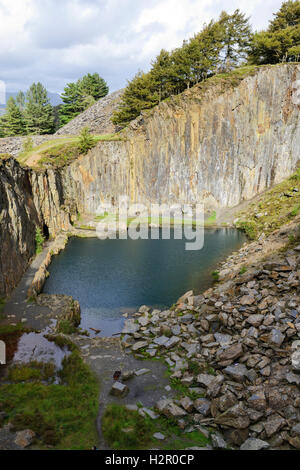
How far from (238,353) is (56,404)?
7.51 m

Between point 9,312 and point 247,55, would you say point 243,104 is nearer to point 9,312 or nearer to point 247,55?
point 247,55

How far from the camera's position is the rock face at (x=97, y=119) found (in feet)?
211

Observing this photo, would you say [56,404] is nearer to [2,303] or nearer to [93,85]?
[2,303]

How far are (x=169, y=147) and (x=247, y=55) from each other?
86.7ft

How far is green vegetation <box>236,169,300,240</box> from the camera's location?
34719 millimetres

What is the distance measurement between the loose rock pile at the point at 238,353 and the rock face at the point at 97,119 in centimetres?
5269

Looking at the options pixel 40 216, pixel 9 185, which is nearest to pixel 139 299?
pixel 9 185

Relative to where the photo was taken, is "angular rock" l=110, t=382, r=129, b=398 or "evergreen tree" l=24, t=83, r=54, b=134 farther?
"evergreen tree" l=24, t=83, r=54, b=134

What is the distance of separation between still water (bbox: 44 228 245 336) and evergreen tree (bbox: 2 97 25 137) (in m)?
43.8

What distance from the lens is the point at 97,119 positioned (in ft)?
219

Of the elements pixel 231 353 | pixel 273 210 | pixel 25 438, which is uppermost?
pixel 273 210

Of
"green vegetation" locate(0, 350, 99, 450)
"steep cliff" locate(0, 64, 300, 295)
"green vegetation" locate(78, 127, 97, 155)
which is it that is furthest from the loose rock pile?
"green vegetation" locate(78, 127, 97, 155)

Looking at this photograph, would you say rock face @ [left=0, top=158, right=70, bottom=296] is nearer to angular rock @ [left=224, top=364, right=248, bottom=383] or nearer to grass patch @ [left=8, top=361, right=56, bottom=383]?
grass patch @ [left=8, top=361, right=56, bottom=383]

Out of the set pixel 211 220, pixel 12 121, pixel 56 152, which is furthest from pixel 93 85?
pixel 211 220
